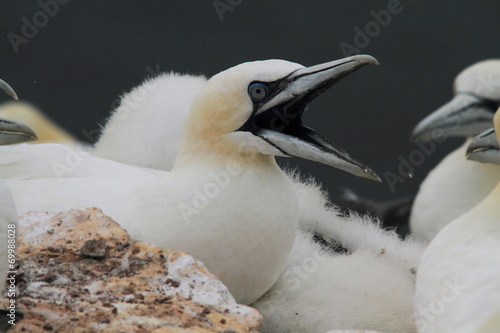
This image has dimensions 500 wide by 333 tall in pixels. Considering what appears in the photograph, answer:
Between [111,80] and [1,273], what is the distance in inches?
177

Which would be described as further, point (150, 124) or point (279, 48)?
point (279, 48)

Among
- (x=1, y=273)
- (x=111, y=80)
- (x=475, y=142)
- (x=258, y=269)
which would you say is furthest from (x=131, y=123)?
(x=111, y=80)

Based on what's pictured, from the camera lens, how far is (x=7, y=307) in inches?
92.7

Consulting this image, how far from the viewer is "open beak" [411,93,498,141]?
18.0 ft

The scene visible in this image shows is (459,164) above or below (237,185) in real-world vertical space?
below

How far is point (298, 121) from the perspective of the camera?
323cm

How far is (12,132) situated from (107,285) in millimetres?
592

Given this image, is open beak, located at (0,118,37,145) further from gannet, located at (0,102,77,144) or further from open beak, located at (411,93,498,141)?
open beak, located at (411,93,498,141)

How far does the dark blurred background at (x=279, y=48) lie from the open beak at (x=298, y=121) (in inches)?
121

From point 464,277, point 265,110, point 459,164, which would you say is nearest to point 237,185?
point 265,110

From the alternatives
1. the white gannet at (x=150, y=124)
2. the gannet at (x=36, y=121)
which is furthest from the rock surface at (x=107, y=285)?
the gannet at (x=36, y=121)

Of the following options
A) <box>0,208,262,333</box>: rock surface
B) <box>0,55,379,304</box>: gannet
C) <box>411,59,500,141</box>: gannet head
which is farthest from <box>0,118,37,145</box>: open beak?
<box>411,59,500,141</box>: gannet head

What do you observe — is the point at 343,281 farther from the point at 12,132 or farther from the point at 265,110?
the point at 12,132

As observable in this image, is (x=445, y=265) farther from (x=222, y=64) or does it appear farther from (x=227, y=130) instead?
(x=222, y=64)
